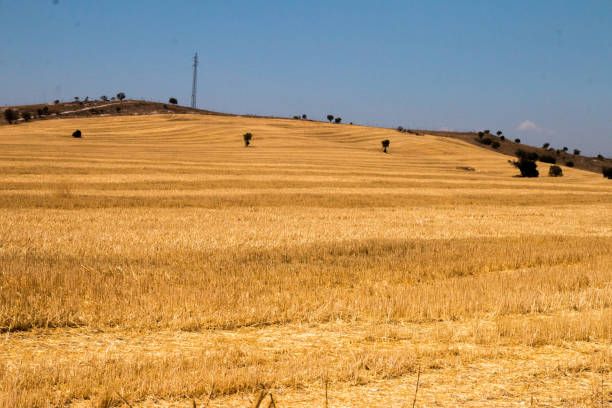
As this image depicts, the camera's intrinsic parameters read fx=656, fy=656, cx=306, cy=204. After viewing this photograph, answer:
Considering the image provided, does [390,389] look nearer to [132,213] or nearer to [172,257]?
[172,257]

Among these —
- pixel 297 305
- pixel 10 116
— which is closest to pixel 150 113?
pixel 10 116

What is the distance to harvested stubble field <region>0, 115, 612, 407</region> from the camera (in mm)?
7031

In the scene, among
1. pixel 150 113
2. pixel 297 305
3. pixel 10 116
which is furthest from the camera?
pixel 150 113

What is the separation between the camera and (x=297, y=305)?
10711 millimetres

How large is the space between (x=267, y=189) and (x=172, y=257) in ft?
75.7

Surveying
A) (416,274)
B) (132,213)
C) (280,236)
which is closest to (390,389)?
(416,274)

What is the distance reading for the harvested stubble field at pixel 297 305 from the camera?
7.03 metres

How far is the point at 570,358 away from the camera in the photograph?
8.39 m

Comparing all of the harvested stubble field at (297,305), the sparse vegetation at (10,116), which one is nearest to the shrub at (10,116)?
the sparse vegetation at (10,116)

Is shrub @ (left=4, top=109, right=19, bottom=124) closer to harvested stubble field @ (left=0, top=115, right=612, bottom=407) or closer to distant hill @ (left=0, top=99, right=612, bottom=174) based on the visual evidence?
distant hill @ (left=0, top=99, right=612, bottom=174)

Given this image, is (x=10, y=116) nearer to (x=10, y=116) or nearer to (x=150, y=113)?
(x=10, y=116)

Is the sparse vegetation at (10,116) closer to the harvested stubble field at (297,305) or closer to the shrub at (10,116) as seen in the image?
the shrub at (10,116)

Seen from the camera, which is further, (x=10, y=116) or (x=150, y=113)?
(x=150, y=113)

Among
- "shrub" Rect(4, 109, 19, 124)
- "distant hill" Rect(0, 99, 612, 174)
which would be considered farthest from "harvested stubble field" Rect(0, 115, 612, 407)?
"distant hill" Rect(0, 99, 612, 174)
